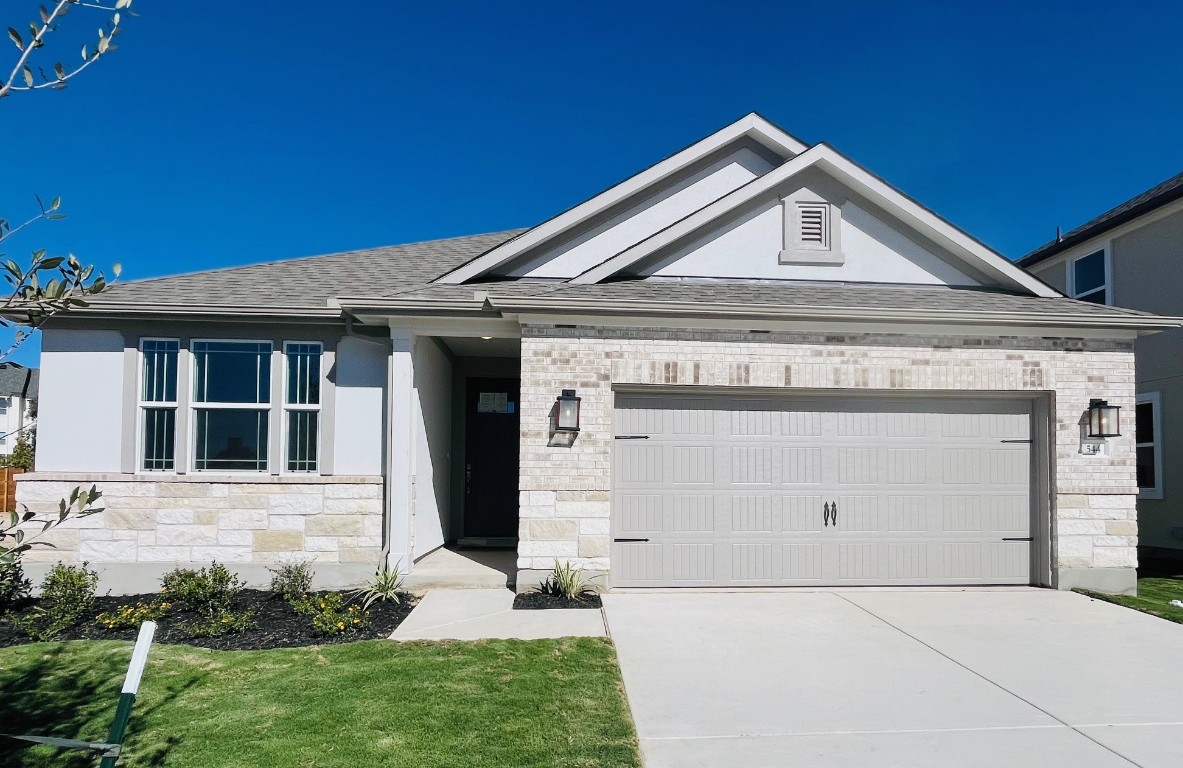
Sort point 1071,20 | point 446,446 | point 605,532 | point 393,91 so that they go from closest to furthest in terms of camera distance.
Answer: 1. point 605,532
2. point 446,446
3. point 1071,20
4. point 393,91

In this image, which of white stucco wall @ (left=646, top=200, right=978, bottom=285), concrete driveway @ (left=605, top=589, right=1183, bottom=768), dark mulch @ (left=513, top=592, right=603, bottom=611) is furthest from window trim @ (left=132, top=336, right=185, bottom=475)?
white stucco wall @ (left=646, top=200, right=978, bottom=285)

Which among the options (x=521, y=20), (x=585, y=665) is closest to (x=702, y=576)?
(x=585, y=665)

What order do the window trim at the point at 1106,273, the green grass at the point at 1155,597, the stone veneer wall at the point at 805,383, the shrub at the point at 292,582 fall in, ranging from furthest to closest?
the window trim at the point at 1106,273 → the stone veneer wall at the point at 805,383 → the shrub at the point at 292,582 → the green grass at the point at 1155,597

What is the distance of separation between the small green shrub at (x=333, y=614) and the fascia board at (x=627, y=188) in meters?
4.10

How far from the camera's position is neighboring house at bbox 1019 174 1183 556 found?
10.5 metres

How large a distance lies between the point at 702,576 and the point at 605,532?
129 cm

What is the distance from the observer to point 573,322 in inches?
301

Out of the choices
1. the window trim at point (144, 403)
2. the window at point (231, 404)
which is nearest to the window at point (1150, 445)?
the window at point (231, 404)

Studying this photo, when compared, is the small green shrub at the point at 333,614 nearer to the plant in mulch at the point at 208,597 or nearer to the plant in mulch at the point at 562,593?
the plant in mulch at the point at 208,597

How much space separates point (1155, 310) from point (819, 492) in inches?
281

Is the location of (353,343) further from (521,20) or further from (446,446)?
(521,20)

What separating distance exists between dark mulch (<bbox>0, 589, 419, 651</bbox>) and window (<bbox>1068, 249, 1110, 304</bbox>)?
12.4 m

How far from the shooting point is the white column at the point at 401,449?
789 centimetres

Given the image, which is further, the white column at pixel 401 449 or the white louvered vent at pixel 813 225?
the white louvered vent at pixel 813 225
